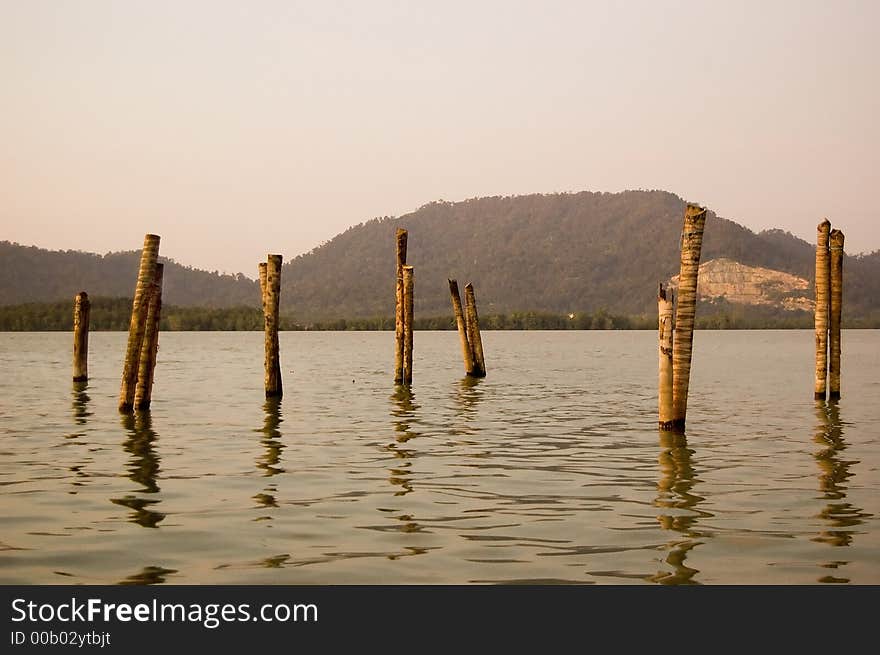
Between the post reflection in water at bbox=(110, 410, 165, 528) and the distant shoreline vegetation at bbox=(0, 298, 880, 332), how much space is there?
136637 mm

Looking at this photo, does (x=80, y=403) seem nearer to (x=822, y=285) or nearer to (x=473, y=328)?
(x=473, y=328)

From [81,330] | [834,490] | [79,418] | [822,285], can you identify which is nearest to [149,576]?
[834,490]

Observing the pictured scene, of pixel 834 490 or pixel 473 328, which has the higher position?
pixel 473 328

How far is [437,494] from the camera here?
42.1 ft

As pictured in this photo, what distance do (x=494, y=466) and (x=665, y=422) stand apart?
4.67 m

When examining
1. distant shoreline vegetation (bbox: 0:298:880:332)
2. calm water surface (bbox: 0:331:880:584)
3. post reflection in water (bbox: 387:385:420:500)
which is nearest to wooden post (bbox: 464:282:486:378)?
post reflection in water (bbox: 387:385:420:500)

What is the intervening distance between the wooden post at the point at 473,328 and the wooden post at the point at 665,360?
1456 cm

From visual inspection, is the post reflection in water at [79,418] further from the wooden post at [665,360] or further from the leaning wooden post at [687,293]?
the leaning wooden post at [687,293]

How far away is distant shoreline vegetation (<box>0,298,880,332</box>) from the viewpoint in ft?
505

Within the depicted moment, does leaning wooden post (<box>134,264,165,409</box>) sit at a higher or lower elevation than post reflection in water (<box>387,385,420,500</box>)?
higher

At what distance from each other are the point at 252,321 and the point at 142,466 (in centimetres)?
14402

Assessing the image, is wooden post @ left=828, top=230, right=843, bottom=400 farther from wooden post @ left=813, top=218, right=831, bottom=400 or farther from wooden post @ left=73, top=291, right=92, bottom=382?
wooden post @ left=73, top=291, right=92, bottom=382
